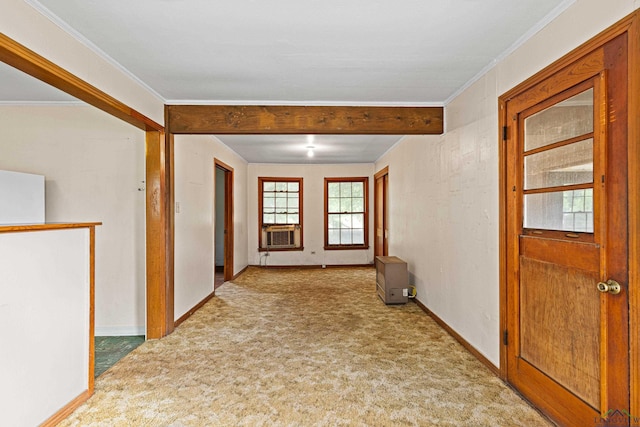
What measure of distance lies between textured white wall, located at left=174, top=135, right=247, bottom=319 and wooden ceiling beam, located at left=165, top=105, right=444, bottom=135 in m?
0.41

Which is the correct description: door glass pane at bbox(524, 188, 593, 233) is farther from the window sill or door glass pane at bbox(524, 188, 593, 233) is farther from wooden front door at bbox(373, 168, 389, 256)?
the window sill

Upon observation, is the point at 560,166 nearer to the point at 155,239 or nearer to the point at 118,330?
the point at 155,239

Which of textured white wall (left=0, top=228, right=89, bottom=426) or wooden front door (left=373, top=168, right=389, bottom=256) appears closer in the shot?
textured white wall (left=0, top=228, right=89, bottom=426)

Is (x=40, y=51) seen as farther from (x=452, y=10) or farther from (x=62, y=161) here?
(x=452, y=10)

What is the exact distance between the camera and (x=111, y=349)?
325cm

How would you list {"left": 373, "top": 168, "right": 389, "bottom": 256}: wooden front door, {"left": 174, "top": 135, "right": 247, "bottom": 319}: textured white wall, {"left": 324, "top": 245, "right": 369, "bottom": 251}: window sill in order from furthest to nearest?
1. {"left": 324, "top": 245, "right": 369, "bottom": 251}: window sill
2. {"left": 373, "top": 168, "right": 389, "bottom": 256}: wooden front door
3. {"left": 174, "top": 135, "right": 247, "bottom": 319}: textured white wall

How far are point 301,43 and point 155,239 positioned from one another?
2381 millimetres

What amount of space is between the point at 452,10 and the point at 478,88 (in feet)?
3.70

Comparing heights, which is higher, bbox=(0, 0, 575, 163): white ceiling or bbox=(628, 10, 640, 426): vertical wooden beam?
bbox=(0, 0, 575, 163): white ceiling

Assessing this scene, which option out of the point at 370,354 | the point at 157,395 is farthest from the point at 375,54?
the point at 157,395

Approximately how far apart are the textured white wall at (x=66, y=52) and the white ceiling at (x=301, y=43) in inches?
2.6

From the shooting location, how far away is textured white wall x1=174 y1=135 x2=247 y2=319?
394cm

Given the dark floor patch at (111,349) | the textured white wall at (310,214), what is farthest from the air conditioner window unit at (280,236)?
the dark floor patch at (111,349)

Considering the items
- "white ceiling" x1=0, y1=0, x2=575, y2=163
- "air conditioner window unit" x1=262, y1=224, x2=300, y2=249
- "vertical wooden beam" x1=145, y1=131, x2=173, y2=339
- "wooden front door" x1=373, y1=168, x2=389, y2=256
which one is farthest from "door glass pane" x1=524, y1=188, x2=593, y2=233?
"air conditioner window unit" x1=262, y1=224, x2=300, y2=249
